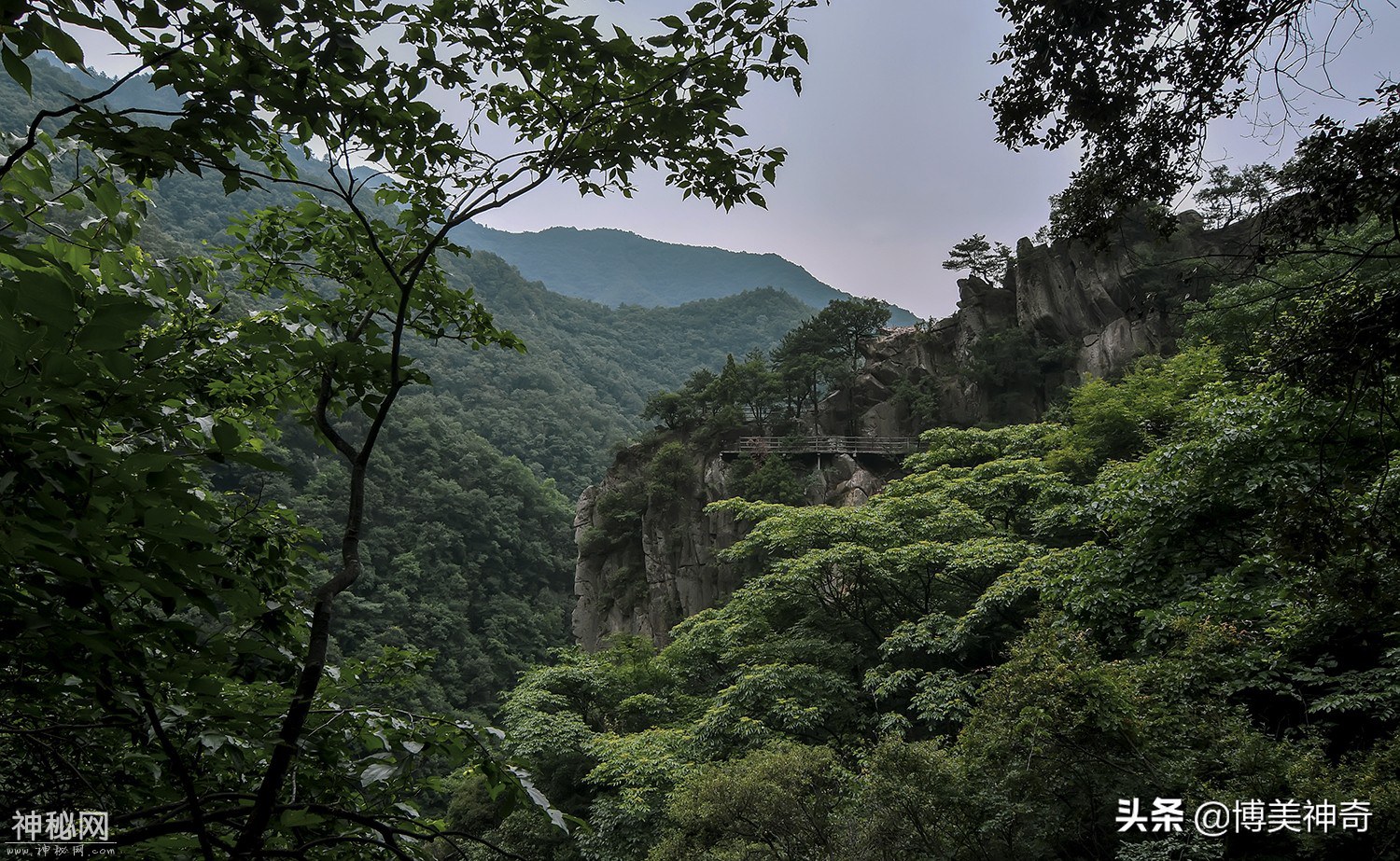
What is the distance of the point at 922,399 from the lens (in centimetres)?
2397

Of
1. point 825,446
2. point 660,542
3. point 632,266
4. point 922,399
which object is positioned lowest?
point 660,542

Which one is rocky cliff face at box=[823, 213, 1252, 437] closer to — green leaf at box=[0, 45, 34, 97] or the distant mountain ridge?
green leaf at box=[0, 45, 34, 97]

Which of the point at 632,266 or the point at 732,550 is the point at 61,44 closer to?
the point at 732,550

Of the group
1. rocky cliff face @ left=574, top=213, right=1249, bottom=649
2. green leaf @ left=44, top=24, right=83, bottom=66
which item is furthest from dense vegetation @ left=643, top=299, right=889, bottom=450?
green leaf @ left=44, top=24, right=83, bottom=66

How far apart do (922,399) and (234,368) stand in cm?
2324

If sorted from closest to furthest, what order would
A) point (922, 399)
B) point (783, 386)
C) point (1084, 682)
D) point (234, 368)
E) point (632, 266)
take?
1. point (234, 368)
2. point (1084, 682)
3. point (922, 399)
4. point (783, 386)
5. point (632, 266)

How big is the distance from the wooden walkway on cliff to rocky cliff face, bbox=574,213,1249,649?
0.39m

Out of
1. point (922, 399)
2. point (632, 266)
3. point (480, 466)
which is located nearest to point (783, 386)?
point (922, 399)

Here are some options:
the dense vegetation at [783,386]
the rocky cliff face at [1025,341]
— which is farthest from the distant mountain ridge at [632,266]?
the rocky cliff face at [1025,341]

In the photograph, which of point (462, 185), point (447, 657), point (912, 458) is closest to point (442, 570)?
point (447, 657)

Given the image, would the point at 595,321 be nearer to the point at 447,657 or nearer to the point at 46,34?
the point at 447,657

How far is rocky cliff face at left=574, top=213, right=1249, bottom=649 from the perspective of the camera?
21688 millimetres

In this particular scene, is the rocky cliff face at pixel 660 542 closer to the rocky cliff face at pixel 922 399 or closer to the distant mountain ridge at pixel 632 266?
the rocky cliff face at pixel 922 399

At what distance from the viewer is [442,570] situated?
107 feet
